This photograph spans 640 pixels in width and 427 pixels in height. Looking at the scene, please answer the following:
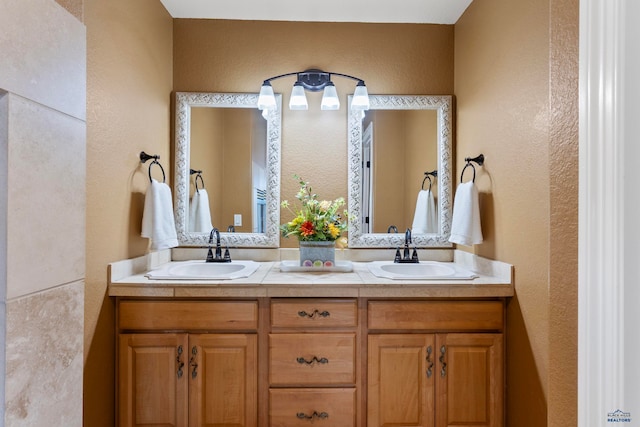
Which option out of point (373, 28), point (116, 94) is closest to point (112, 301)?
point (116, 94)

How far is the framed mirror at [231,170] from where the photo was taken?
2.43 metres

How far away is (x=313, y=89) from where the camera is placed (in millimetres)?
2422

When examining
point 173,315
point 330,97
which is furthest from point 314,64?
point 173,315

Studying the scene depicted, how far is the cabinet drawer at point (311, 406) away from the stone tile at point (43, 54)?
5.04 ft

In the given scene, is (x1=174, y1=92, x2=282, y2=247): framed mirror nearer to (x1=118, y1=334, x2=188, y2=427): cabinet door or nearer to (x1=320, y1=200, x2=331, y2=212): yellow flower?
(x1=320, y1=200, x2=331, y2=212): yellow flower

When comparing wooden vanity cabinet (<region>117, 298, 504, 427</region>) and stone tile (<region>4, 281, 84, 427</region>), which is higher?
stone tile (<region>4, 281, 84, 427</region>)

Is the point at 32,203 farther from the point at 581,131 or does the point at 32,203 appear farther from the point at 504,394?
the point at 504,394

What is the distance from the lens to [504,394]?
1.84 meters

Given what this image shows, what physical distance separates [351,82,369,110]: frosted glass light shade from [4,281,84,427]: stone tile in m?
1.94

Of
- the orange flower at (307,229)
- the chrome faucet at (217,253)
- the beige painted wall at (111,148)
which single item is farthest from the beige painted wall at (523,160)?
the beige painted wall at (111,148)

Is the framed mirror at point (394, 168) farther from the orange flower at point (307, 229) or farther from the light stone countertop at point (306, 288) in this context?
the light stone countertop at point (306, 288)

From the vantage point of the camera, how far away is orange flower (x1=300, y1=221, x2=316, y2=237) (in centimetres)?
219

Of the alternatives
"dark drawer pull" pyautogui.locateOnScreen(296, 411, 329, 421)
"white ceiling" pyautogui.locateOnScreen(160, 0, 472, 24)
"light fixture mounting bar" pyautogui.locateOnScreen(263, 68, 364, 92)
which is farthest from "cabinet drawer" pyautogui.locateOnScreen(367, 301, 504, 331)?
"white ceiling" pyautogui.locateOnScreen(160, 0, 472, 24)

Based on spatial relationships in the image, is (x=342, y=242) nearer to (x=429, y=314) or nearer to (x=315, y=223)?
(x=315, y=223)
